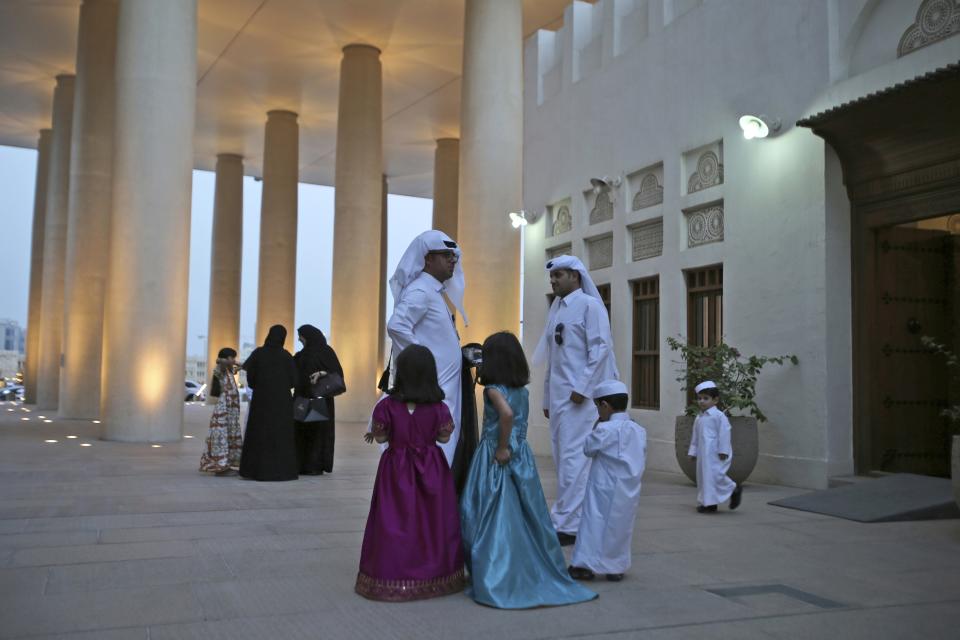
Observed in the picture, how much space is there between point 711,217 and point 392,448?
726 centimetres

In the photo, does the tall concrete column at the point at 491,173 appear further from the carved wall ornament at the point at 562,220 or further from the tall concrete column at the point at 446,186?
the tall concrete column at the point at 446,186

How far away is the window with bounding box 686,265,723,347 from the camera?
36.2 ft

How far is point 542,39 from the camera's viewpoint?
1540cm

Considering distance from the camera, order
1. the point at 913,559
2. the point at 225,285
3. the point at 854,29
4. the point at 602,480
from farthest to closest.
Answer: the point at 225,285 < the point at 854,29 < the point at 913,559 < the point at 602,480

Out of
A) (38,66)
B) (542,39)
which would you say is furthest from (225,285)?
(542,39)

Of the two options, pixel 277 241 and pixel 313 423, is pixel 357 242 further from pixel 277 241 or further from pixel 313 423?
pixel 313 423

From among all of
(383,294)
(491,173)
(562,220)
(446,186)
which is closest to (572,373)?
(562,220)

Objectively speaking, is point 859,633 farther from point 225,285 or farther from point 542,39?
point 225,285

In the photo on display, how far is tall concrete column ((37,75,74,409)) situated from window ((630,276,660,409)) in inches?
634

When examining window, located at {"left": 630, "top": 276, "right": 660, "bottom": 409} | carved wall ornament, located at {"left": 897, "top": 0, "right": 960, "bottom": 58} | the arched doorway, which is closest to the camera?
carved wall ornament, located at {"left": 897, "top": 0, "right": 960, "bottom": 58}

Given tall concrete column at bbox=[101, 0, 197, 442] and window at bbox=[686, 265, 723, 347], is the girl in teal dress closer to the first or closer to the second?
window at bbox=[686, 265, 723, 347]

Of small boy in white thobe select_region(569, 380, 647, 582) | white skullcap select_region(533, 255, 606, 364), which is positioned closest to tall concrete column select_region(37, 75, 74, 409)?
white skullcap select_region(533, 255, 606, 364)

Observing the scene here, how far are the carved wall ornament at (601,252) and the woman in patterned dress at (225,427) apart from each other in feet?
17.7

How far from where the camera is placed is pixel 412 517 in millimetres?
4691
